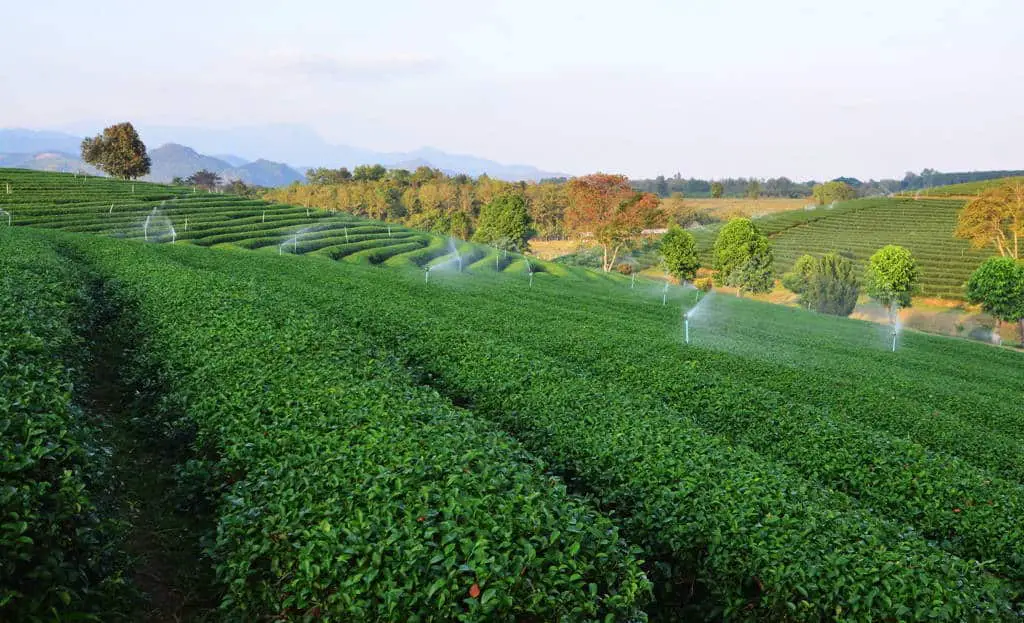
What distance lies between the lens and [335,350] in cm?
1138

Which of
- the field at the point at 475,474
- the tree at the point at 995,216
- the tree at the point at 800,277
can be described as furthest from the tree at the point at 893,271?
the field at the point at 475,474

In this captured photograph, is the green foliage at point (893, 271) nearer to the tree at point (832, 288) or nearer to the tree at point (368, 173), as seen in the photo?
the tree at point (832, 288)

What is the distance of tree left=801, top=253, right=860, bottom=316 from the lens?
5662cm

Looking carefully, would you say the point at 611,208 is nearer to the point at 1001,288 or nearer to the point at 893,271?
the point at 893,271

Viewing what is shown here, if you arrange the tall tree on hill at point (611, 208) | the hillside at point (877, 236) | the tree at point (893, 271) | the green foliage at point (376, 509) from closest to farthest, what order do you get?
1. the green foliage at point (376, 509)
2. the tree at point (893, 271)
3. the tall tree on hill at point (611, 208)
4. the hillside at point (877, 236)

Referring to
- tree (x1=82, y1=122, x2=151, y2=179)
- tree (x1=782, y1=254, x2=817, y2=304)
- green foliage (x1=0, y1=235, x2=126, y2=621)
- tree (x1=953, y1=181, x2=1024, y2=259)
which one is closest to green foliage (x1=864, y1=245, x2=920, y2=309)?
tree (x1=782, y1=254, x2=817, y2=304)

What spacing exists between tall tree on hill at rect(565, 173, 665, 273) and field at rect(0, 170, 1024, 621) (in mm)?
52326

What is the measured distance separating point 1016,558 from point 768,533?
4.20 m

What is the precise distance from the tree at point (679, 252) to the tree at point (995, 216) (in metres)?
26.7

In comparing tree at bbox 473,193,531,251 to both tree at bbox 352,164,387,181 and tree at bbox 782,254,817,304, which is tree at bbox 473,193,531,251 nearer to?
tree at bbox 782,254,817,304

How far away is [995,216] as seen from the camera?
58.3 m

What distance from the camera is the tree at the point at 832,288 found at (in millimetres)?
56625

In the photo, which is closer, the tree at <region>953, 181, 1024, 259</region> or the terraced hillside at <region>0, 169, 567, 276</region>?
the terraced hillside at <region>0, 169, 567, 276</region>

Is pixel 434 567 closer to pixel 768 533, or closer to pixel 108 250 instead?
pixel 768 533
